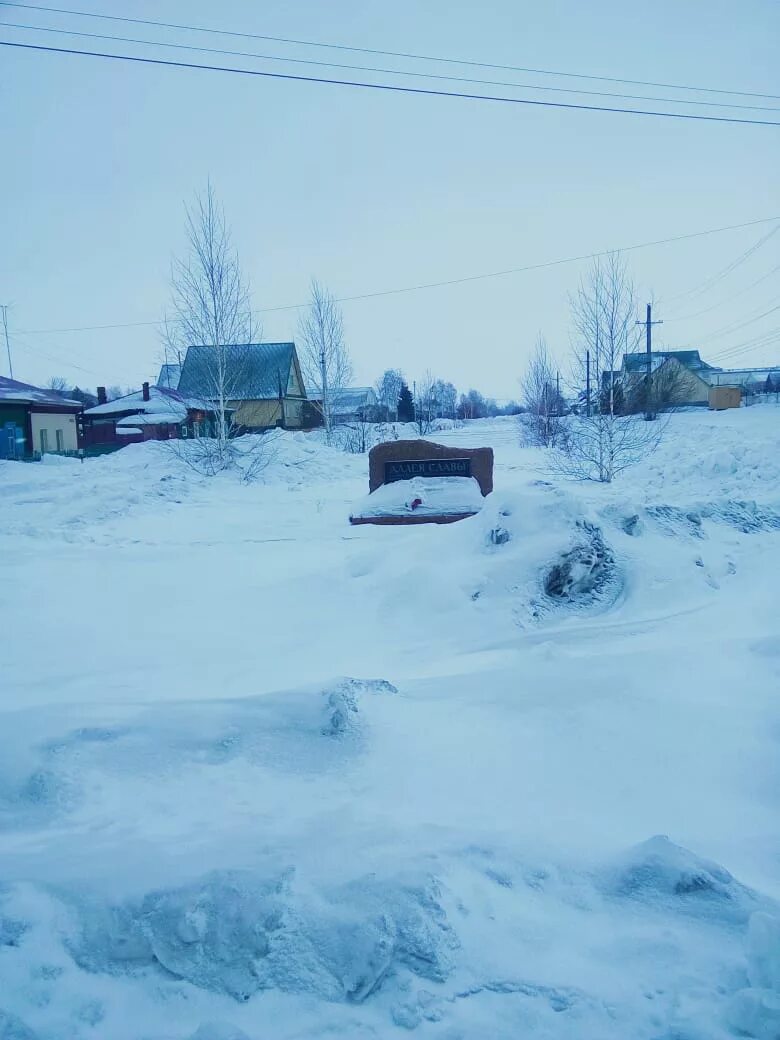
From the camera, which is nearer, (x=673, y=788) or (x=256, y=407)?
(x=673, y=788)

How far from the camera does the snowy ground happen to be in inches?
86.5

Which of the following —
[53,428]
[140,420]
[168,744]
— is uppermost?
[140,420]

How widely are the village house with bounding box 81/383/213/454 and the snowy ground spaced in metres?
28.9

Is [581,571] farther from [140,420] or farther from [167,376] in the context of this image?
[167,376]

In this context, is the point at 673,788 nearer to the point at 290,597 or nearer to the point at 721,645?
the point at 721,645

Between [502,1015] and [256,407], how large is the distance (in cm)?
4565

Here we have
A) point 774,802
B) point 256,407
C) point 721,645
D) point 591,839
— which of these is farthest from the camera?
point 256,407

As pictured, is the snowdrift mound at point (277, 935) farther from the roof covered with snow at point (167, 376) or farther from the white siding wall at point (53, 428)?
the roof covered with snow at point (167, 376)

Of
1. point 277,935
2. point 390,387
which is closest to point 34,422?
point 277,935

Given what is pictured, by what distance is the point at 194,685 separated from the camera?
14.3 ft

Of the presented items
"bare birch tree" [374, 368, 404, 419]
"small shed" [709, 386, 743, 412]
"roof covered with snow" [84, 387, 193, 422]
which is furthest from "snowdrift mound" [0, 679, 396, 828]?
"bare birch tree" [374, 368, 404, 419]

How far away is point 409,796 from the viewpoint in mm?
3215

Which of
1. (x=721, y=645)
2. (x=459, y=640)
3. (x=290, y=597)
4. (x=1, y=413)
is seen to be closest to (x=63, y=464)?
(x=1, y=413)

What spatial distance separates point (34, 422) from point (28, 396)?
52.3 inches
